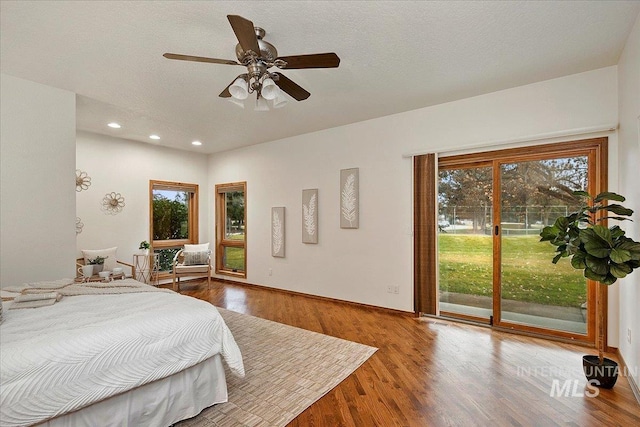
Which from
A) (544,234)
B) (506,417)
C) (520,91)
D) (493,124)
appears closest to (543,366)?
(506,417)

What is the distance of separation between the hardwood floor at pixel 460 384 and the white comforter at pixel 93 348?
0.89 m

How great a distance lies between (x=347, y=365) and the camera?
2723mm

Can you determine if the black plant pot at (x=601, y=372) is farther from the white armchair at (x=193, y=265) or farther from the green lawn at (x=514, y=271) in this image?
the white armchair at (x=193, y=265)

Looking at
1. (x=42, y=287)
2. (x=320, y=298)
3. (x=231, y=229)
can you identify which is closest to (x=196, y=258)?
(x=231, y=229)

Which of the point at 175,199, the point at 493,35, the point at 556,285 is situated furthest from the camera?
the point at 175,199

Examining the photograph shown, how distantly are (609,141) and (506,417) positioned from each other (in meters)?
2.87

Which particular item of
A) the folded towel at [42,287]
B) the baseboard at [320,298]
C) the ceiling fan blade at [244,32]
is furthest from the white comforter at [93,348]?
the baseboard at [320,298]

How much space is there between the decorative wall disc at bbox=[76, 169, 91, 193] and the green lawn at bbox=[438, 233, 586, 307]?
587 cm

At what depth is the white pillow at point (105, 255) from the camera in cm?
477

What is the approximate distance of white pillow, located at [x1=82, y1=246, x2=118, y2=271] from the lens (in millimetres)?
4770

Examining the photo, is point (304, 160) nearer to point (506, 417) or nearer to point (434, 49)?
point (434, 49)

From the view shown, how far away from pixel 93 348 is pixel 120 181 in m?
4.84

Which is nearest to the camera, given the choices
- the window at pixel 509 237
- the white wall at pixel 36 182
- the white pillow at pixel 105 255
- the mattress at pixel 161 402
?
the mattress at pixel 161 402

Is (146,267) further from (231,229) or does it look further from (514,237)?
(514,237)
